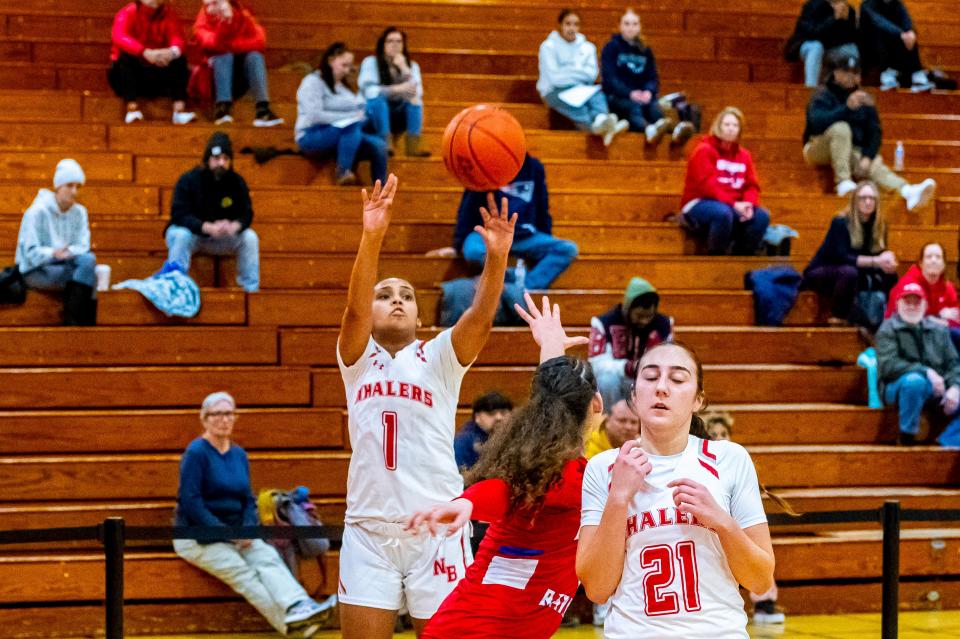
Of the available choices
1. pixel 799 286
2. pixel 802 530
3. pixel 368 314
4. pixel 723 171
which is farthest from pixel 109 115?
pixel 368 314

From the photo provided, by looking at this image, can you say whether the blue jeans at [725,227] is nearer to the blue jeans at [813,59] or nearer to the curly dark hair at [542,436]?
the blue jeans at [813,59]

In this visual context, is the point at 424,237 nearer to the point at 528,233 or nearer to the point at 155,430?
the point at 528,233

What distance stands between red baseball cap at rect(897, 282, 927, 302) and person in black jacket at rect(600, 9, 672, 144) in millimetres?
3052

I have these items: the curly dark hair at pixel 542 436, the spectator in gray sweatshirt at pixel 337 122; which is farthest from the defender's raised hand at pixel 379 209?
the spectator in gray sweatshirt at pixel 337 122

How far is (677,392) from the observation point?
352cm

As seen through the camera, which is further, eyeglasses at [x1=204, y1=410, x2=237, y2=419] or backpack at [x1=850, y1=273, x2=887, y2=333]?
backpack at [x1=850, y1=273, x2=887, y2=333]

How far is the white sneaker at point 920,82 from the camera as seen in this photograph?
46.3ft

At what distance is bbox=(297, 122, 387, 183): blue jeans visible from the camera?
11.2 meters

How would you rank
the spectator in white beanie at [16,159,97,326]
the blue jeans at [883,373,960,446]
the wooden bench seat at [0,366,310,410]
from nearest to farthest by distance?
the wooden bench seat at [0,366,310,410] < the spectator in white beanie at [16,159,97,326] < the blue jeans at [883,373,960,446]

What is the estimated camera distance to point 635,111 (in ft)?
40.9

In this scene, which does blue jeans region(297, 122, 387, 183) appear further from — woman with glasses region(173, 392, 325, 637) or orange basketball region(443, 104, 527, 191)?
orange basketball region(443, 104, 527, 191)

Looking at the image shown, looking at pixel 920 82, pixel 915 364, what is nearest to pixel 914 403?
pixel 915 364

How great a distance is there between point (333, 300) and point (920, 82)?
716 centimetres

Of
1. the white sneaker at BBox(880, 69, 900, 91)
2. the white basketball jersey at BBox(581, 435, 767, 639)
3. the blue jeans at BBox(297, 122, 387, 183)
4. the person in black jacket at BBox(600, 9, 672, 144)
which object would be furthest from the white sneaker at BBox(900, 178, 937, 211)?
the white basketball jersey at BBox(581, 435, 767, 639)
